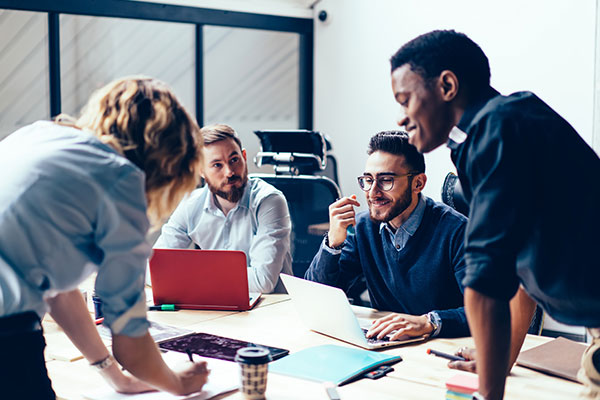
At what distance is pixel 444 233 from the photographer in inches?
94.3

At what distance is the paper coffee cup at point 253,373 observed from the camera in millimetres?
1501

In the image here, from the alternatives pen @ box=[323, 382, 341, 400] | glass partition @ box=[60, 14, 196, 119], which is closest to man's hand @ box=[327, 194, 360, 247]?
pen @ box=[323, 382, 341, 400]

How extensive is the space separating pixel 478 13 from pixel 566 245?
141 inches

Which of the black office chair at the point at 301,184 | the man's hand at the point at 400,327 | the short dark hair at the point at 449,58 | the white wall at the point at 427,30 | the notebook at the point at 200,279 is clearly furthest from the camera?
the white wall at the point at 427,30

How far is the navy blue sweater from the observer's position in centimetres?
239

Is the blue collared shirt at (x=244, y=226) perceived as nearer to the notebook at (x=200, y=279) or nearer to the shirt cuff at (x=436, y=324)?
the notebook at (x=200, y=279)

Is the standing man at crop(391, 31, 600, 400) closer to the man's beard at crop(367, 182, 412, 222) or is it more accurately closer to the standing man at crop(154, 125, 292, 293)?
the man's beard at crop(367, 182, 412, 222)

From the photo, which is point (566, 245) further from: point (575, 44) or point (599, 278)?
point (575, 44)

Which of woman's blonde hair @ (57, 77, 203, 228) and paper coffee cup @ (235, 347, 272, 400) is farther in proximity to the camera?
paper coffee cup @ (235, 347, 272, 400)

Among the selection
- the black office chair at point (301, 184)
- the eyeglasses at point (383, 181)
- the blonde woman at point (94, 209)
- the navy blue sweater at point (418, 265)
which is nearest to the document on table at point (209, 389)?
the blonde woman at point (94, 209)

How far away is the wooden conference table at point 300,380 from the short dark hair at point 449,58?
28.8 inches

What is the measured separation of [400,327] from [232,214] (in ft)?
4.14

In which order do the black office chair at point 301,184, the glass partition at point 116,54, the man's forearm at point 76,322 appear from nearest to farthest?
the man's forearm at point 76,322
the black office chair at point 301,184
the glass partition at point 116,54

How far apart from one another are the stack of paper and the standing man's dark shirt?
0.29m
